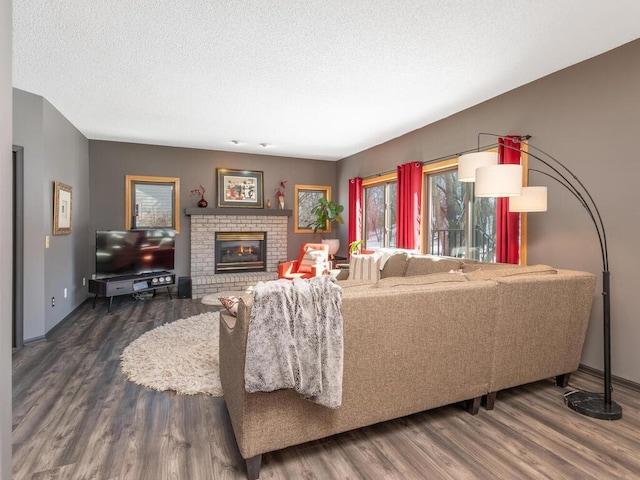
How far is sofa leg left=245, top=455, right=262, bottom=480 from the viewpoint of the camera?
169 centimetres

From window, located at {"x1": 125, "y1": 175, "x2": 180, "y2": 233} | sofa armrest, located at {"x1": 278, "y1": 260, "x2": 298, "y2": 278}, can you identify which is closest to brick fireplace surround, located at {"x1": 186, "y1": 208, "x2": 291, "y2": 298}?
window, located at {"x1": 125, "y1": 175, "x2": 180, "y2": 233}

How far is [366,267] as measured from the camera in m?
4.86

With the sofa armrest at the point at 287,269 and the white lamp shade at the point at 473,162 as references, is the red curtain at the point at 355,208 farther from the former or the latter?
the white lamp shade at the point at 473,162

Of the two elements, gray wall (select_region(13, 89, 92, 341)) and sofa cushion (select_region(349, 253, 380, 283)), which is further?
sofa cushion (select_region(349, 253, 380, 283))

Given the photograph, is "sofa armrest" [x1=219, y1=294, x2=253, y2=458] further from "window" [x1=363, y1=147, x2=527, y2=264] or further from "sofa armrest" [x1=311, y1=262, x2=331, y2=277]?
"sofa armrest" [x1=311, y1=262, x2=331, y2=277]

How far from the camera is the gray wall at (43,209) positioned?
3617 mm

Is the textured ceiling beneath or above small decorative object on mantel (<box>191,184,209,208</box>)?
above

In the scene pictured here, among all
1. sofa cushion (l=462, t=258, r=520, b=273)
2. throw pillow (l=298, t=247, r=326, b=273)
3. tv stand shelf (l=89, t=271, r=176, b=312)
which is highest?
sofa cushion (l=462, t=258, r=520, b=273)

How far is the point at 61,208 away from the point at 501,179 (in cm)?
481

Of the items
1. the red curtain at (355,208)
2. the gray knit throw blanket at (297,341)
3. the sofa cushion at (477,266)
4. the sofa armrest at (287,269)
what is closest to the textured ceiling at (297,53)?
the sofa cushion at (477,266)

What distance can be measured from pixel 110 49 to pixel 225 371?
2639 millimetres

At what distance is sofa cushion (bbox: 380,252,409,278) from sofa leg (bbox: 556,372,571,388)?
193 cm

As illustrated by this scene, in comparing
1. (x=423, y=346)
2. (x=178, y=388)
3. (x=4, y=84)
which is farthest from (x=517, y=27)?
(x=178, y=388)

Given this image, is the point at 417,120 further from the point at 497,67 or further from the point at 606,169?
the point at 606,169
